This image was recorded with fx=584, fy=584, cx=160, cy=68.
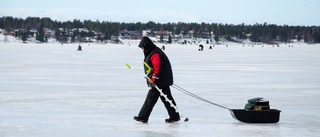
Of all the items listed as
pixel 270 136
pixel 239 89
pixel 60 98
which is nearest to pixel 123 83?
pixel 239 89

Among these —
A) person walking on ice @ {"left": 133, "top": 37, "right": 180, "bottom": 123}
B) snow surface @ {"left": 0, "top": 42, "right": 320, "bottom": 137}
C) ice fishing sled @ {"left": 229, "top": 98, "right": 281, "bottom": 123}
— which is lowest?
snow surface @ {"left": 0, "top": 42, "right": 320, "bottom": 137}

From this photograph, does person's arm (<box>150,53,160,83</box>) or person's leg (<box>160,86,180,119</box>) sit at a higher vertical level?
person's arm (<box>150,53,160,83</box>)

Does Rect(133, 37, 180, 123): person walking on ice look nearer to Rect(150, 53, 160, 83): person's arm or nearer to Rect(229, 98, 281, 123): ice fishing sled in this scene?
Rect(150, 53, 160, 83): person's arm

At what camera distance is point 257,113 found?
26.7 ft

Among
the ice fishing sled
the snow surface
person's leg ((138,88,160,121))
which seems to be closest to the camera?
the snow surface

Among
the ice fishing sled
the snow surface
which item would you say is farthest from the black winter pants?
the ice fishing sled

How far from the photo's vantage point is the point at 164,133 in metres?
7.29

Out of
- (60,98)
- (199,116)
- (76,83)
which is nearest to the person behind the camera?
(199,116)

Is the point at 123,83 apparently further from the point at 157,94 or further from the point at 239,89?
the point at 157,94

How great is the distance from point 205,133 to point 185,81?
357 inches

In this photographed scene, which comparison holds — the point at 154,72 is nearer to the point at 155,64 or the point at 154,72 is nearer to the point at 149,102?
the point at 155,64

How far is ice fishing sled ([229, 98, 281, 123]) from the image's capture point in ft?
26.7

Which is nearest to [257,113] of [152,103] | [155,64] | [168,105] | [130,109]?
[168,105]

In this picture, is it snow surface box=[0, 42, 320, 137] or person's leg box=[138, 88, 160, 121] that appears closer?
snow surface box=[0, 42, 320, 137]
